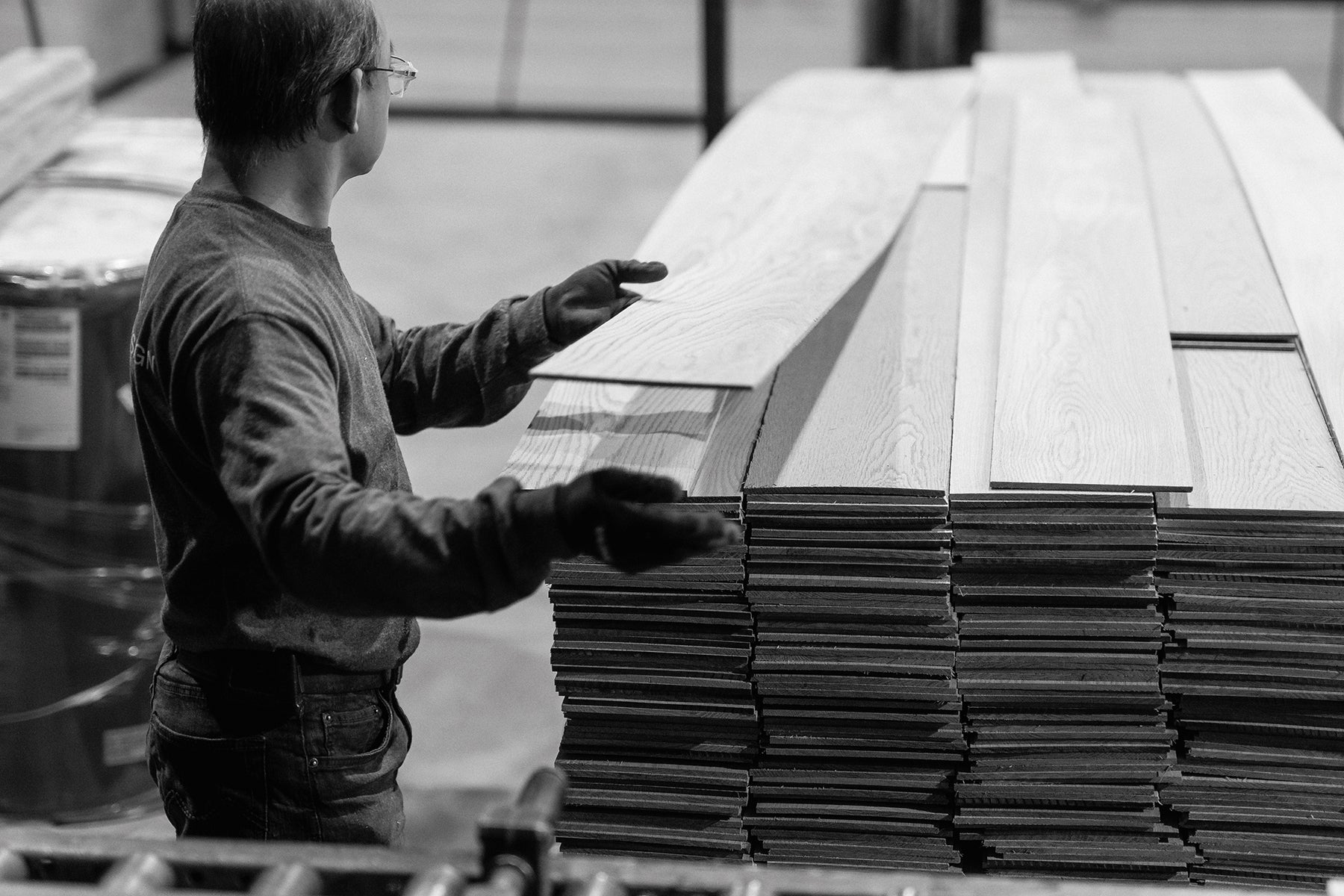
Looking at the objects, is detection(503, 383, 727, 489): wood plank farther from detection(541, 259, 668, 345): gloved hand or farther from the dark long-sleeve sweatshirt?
the dark long-sleeve sweatshirt

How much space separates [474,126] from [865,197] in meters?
6.96

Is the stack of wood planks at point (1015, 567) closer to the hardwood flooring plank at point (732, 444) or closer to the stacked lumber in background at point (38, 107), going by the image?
the hardwood flooring plank at point (732, 444)

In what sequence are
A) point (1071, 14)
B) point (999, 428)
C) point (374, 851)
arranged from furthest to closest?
point (1071, 14) → point (999, 428) → point (374, 851)

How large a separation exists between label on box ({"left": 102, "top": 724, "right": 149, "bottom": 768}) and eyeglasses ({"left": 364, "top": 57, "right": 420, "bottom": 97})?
2.39 metres

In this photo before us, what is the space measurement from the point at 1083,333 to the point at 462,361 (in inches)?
48.7

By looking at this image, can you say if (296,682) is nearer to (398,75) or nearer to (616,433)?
(616,433)

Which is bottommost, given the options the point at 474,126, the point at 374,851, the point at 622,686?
the point at 474,126

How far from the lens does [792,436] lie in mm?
2723

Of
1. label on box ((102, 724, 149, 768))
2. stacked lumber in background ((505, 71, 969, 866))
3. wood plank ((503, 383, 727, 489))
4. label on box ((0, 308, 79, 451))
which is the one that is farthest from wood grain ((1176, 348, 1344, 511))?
label on box ((102, 724, 149, 768))

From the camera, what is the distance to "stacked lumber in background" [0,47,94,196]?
4.33 meters

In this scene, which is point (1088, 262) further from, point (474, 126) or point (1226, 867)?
point (474, 126)

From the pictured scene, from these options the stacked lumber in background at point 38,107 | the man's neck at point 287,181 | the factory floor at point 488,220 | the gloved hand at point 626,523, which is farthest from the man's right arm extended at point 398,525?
the stacked lumber in background at point 38,107

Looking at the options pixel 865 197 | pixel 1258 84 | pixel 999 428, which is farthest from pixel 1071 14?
pixel 999 428

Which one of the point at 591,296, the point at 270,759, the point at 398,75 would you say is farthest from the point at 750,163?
the point at 270,759
